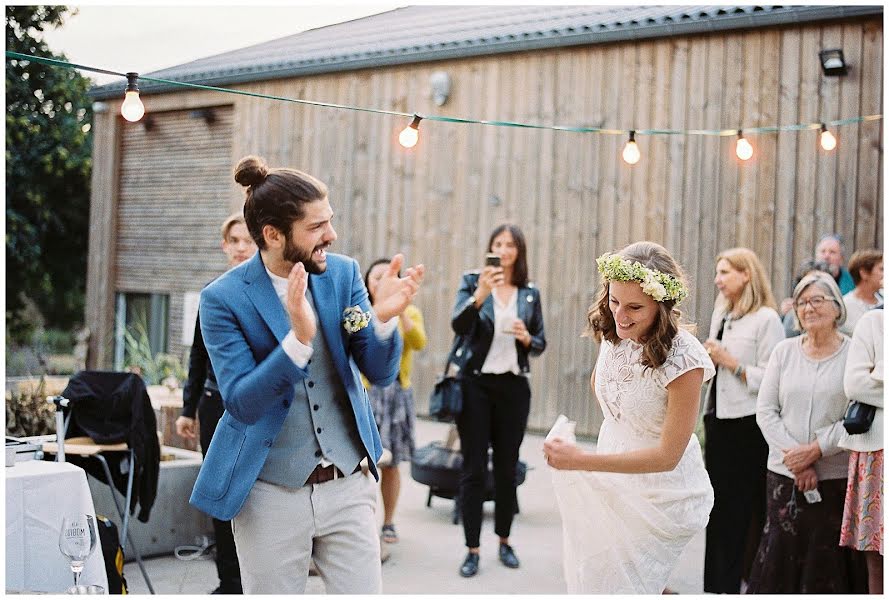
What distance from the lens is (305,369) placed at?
8.18ft

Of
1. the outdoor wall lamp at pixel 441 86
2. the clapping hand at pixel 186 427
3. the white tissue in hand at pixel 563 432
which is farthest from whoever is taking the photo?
the outdoor wall lamp at pixel 441 86

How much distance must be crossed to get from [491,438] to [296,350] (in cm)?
299

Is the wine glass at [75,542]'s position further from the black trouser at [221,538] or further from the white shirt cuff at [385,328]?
the black trouser at [221,538]

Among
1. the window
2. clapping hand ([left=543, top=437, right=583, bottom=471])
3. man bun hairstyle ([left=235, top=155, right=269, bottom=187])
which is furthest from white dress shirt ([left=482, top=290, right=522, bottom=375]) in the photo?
the window

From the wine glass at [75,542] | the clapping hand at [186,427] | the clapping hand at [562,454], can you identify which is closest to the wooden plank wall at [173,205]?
the clapping hand at [186,427]

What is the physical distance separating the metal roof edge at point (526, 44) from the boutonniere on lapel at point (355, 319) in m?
6.40

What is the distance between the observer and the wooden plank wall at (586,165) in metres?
8.15

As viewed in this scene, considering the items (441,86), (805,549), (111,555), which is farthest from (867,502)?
(441,86)

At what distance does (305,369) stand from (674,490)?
4.02ft

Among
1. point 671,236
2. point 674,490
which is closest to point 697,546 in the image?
point 674,490

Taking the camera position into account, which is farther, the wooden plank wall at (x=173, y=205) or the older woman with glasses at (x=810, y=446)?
the wooden plank wall at (x=173, y=205)

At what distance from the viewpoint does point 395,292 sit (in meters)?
2.50

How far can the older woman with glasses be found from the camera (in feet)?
14.4

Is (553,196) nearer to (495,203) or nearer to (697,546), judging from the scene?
(495,203)
